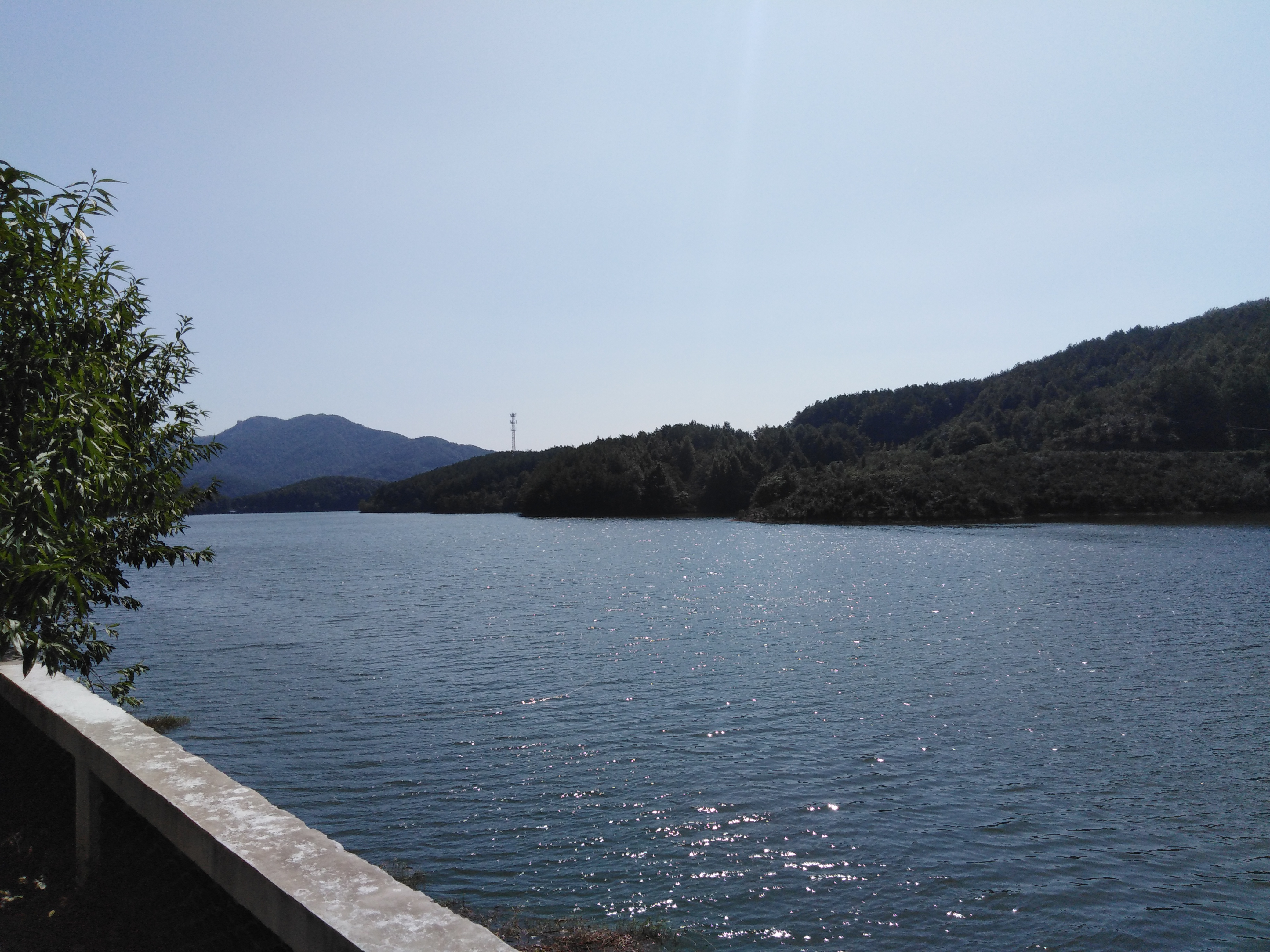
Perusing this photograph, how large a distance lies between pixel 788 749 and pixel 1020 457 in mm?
115834

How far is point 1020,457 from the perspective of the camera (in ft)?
390

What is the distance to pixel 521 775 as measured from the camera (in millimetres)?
14383

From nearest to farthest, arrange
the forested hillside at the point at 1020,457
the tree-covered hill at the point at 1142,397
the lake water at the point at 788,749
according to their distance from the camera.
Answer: the lake water at the point at 788,749
the forested hillside at the point at 1020,457
the tree-covered hill at the point at 1142,397

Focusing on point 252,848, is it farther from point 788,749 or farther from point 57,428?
point 788,749

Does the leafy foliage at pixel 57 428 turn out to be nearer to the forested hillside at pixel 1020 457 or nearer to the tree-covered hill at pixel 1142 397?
the forested hillside at pixel 1020 457

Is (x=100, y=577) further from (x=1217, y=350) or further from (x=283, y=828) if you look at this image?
(x=1217, y=350)

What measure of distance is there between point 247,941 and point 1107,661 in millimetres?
23698

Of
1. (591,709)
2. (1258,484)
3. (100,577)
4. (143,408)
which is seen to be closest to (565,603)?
(591,709)

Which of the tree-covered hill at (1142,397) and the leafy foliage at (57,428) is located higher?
the tree-covered hill at (1142,397)

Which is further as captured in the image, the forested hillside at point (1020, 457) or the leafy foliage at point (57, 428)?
the forested hillside at point (1020, 457)

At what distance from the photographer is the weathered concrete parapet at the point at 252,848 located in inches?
152

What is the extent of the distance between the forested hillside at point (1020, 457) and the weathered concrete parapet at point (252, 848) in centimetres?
10631

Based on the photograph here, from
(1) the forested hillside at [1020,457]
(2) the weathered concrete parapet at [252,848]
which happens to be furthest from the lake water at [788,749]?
(1) the forested hillside at [1020,457]

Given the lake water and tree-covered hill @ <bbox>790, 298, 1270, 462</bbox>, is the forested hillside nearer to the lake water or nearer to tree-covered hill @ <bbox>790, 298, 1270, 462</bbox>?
tree-covered hill @ <bbox>790, 298, 1270, 462</bbox>
